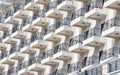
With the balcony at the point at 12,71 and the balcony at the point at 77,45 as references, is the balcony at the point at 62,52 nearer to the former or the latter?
the balcony at the point at 77,45

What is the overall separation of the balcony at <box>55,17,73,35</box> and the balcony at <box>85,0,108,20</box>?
3.27 m

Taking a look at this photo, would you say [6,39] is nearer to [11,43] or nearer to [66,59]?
[11,43]

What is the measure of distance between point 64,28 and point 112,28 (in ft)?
22.8

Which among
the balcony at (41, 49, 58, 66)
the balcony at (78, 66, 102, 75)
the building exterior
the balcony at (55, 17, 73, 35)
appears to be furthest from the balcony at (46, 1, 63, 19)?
the balcony at (78, 66, 102, 75)

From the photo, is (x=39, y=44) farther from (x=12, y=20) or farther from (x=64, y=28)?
(x=12, y=20)

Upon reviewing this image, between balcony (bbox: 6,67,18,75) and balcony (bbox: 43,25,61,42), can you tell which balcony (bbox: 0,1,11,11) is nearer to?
balcony (bbox: 6,67,18,75)

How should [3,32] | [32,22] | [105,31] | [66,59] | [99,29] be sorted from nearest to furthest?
[105,31] → [99,29] → [66,59] → [32,22] → [3,32]

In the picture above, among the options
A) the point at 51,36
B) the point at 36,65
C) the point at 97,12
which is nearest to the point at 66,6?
the point at 51,36

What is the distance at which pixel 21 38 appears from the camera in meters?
45.7

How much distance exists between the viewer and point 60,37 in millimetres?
38438

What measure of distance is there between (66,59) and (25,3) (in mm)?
13309

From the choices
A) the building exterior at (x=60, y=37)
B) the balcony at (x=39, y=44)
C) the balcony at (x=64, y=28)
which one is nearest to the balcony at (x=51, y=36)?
the building exterior at (x=60, y=37)

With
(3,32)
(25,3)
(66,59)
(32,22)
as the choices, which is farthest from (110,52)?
(3,32)

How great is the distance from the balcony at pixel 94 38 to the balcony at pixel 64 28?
242 cm
